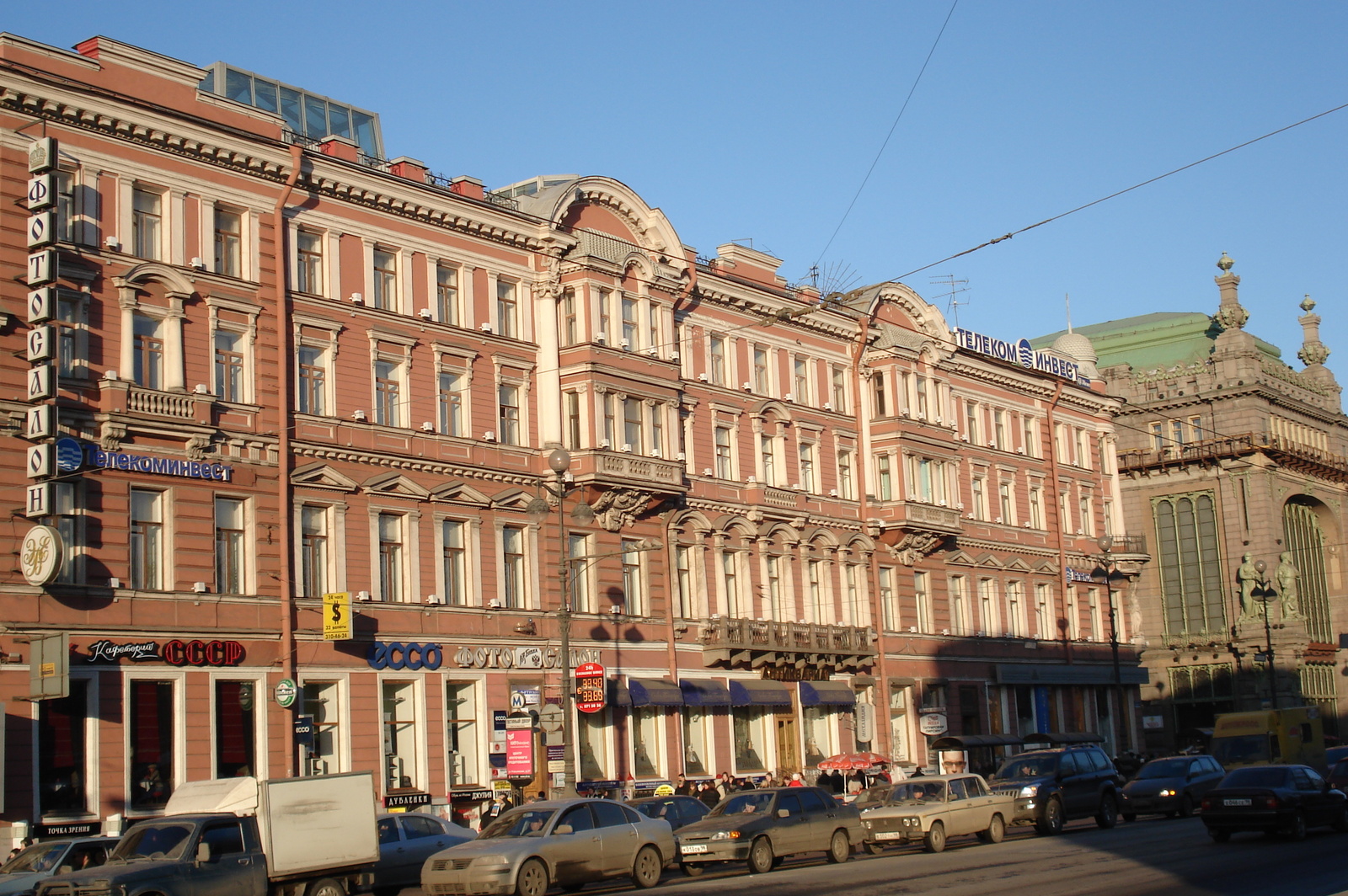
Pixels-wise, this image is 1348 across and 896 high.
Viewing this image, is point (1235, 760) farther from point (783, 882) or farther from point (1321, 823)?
point (783, 882)

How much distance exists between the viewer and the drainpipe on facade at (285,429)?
36750mm

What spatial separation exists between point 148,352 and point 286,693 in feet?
27.7

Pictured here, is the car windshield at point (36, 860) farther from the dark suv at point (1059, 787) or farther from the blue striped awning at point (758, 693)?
the blue striped awning at point (758, 693)

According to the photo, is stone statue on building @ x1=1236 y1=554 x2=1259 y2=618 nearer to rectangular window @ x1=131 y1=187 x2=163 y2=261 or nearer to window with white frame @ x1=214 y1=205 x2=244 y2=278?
window with white frame @ x1=214 y1=205 x2=244 y2=278

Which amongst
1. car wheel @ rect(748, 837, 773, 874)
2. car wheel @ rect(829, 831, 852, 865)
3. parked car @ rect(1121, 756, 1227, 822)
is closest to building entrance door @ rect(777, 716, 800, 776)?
parked car @ rect(1121, 756, 1227, 822)

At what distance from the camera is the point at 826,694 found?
53281 mm

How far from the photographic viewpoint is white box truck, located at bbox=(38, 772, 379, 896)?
21562 mm

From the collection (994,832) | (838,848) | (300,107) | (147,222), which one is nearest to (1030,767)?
(994,832)

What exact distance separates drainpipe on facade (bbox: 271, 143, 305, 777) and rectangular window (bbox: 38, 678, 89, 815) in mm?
4765

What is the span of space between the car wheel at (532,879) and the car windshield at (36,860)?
7119 millimetres

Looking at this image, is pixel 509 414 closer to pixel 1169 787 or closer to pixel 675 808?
pixel 675 808

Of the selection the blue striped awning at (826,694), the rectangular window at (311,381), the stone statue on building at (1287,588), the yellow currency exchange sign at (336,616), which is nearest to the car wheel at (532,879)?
the yellow currency exchange sign at (336,616)

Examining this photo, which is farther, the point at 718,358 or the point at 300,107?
the point at 718,358

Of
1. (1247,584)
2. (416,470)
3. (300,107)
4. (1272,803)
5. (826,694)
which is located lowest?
(1272,803)
